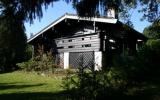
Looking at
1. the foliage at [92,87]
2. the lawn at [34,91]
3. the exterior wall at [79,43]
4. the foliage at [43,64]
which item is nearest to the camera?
the foliage at [92,87]

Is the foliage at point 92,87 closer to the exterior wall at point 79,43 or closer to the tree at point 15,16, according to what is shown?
the tree at point 15,16

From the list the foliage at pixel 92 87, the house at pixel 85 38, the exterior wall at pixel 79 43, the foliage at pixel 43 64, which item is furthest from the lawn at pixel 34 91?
the exterior wall at pixel 79 43

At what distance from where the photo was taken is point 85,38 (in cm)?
3033

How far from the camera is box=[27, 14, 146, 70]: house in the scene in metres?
28.1

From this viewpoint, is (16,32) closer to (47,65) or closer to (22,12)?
(22,12)

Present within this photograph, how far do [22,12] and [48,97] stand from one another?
5.32 m

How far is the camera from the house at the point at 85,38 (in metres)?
28.1

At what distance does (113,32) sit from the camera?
28891mm

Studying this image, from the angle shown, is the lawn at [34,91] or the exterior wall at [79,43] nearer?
the lawn at [34,91]

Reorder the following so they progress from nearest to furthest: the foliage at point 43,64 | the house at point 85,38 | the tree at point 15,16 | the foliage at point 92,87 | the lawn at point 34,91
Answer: the tree at point 15,16
the foliage at point 92,87
the lawn at point 34,91
the foliage at point 43,64
the house at point 85,38

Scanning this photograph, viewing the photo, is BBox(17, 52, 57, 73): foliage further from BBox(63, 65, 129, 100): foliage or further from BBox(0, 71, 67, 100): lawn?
BBox(63, 65, 129, 100): foliage

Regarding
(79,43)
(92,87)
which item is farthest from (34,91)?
(79,43)

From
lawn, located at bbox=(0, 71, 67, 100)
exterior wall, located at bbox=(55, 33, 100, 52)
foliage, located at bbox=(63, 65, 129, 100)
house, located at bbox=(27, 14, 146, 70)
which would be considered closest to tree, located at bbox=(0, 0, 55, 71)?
foliage, located at bbox=(63, 65, 129, 100)

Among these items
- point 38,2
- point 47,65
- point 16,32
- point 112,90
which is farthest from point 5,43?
point 47,65
